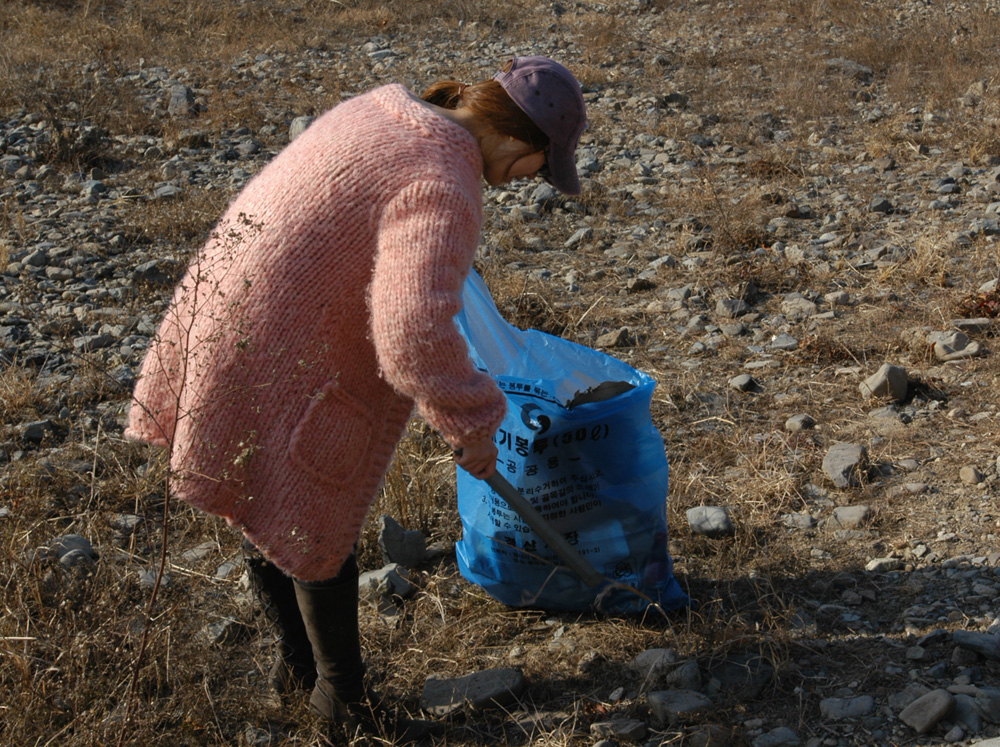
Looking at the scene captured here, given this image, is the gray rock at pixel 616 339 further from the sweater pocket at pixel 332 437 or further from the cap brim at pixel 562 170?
the sweater pocket at pixel 332 437

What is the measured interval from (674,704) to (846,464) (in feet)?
4.16

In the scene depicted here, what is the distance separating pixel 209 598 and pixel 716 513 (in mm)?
1530

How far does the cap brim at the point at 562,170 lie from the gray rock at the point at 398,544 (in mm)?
1296

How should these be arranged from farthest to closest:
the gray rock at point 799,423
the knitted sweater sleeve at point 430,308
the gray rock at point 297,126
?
the gray rock at point 297,126
the gray rock at point 799,423
the knitted sweater sleeve at point 430,308

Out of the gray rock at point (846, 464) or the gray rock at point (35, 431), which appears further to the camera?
the gray rock at point (35, 431)

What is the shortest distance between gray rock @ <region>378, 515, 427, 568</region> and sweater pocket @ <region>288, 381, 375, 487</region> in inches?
40.4

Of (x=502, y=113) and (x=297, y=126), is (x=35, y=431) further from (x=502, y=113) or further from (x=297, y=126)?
(x=297, y=126)

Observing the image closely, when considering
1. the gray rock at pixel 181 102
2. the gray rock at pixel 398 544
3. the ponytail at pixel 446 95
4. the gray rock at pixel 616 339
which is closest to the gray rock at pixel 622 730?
the gray rock at pixel 398 544

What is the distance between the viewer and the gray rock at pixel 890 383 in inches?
142

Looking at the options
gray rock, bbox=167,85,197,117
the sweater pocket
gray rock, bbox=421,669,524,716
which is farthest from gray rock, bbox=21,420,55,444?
gray rock, bbox=167,85,197,117

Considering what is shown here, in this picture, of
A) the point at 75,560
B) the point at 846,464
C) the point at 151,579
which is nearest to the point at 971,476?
the point at 846,464

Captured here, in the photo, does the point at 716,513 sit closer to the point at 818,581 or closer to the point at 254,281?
the point at 818,581

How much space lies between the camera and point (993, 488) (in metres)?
3.02

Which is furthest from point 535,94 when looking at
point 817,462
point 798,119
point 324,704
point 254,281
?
point 798,119
